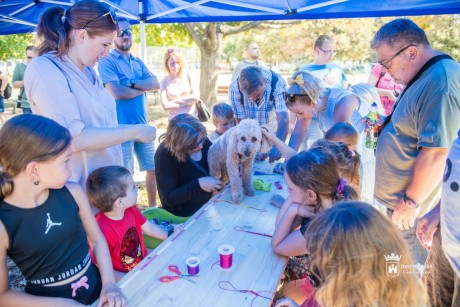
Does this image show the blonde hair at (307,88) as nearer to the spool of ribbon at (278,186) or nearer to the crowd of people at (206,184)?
the crowd of people at (206,184)

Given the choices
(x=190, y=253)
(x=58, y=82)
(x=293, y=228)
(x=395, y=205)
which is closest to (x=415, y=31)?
(x=395, y=205)

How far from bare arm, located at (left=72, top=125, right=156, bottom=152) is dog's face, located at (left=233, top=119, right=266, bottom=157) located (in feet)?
2.79

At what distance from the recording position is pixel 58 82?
5.95 feet

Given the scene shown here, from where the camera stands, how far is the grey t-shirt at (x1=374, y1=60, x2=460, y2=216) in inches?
74.0

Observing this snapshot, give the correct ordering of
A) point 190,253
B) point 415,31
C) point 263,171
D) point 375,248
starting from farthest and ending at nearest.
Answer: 1. point 263,171
2. point 415,31
3. point 190,253
4. point 375,248

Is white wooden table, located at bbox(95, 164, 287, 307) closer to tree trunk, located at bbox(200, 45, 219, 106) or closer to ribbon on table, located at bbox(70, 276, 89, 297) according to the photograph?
ribbon on table, located at bbox(70, 276, 89, 297)

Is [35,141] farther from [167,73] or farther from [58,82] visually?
[167,73]

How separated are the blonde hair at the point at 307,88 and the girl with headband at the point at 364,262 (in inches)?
72.7

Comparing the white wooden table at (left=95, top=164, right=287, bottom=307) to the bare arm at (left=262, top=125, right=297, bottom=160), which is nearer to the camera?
the white wooden table at (left=95, top=164, right=287, bottom=307)

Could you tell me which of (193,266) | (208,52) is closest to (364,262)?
(193,266)

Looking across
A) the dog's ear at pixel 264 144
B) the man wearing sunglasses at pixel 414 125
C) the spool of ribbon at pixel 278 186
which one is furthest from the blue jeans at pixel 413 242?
the dog's ear at pixel 264 144

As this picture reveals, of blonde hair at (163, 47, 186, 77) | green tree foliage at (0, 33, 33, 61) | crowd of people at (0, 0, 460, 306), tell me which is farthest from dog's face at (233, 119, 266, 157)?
green tree foliage at (0, 33, 33, 61)

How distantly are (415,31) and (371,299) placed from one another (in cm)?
168

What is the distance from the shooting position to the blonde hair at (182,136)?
259 centimetres
